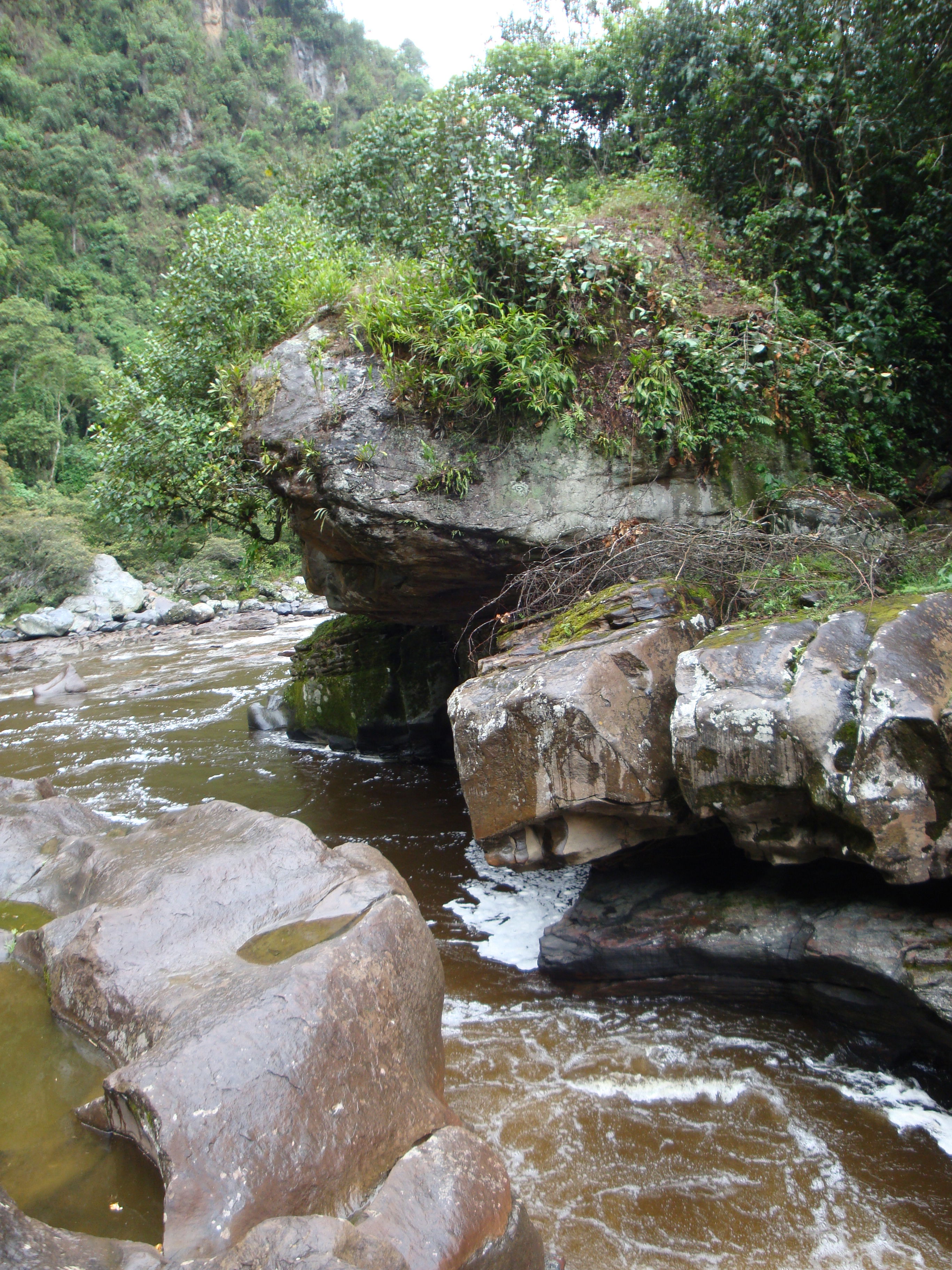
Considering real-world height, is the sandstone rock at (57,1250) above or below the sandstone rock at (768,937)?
above

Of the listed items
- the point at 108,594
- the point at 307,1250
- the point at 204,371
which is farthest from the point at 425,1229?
the point at 108,594

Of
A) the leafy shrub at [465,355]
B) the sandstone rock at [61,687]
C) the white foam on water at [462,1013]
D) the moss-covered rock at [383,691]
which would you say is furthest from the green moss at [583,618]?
the sandstone rock at [61,687]

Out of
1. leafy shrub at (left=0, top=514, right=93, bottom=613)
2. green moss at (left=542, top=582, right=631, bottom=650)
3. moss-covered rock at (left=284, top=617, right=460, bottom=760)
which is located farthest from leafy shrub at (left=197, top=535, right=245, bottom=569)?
green moss at (left=542, top=582, right=631, bottom=650)

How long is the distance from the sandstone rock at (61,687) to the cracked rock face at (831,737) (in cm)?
1256

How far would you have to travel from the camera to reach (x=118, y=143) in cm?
5262

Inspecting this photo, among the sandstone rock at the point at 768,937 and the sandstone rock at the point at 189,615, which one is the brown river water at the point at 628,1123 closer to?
the sandstone rock at the point at 768,937

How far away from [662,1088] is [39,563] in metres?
24.3

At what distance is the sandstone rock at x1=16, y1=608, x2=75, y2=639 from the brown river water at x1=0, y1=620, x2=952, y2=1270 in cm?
1880

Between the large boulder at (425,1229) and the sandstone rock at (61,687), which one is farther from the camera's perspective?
the sandstone rock at (61,687)

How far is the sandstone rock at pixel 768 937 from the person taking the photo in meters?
3.39

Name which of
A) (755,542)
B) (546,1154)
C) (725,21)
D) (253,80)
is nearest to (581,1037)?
(546,1154)

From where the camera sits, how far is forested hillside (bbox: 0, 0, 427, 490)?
32.8 m

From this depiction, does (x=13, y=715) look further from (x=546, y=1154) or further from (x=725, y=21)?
(x=725, y=21)

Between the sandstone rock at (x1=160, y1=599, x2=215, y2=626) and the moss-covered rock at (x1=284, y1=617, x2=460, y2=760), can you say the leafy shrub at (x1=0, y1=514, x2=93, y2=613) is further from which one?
Answer: the moss-covered rock at (x1=284, y1=617, x2=460, y2=760)
